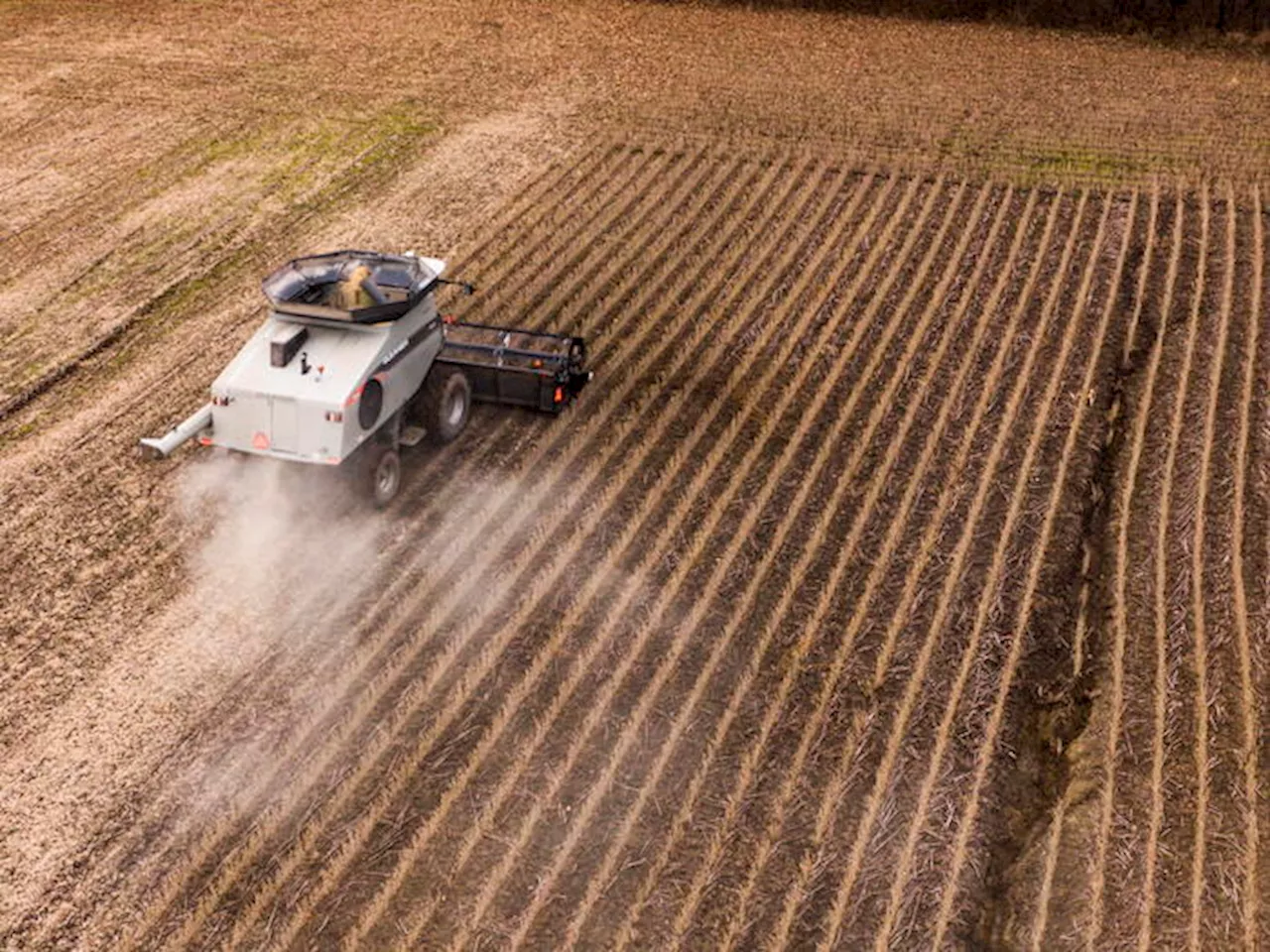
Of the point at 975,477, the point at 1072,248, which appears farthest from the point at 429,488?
the point at 1072,248

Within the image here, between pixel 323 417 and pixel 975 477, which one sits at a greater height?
pixel 323 417

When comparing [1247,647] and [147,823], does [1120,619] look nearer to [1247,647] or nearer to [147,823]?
[1247,647]

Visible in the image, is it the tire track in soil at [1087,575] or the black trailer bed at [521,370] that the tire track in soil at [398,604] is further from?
the tire track in soil at [1087,575]

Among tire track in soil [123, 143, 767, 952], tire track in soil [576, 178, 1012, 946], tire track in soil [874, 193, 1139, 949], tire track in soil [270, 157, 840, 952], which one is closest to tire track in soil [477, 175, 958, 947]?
tire track in soil [576, 178, 1012, 946]

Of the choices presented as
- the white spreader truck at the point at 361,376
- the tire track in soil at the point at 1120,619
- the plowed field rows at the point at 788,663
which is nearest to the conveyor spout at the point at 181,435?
the white spreader truck at the point at 361,376

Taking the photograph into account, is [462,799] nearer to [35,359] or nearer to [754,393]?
[754,393]

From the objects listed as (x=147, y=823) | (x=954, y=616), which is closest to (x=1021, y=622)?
(x=954, y=616)

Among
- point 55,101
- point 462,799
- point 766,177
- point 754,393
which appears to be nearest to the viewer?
point 462,799
